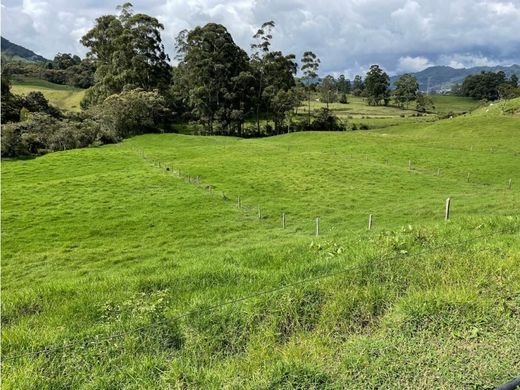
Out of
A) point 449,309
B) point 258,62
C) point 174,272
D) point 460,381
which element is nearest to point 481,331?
point 449,309

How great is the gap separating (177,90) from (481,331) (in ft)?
313

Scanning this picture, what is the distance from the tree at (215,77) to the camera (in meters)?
83.8

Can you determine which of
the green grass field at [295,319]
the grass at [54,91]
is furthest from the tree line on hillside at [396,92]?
the green grass field at [295,319]

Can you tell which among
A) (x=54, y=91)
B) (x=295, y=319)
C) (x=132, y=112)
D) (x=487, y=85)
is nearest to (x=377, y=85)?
(x=487, y=85)

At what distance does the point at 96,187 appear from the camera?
3881 cm

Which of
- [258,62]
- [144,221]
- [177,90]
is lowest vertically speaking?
[144,221]

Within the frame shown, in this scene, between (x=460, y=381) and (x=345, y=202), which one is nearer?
(x=460, y=381)

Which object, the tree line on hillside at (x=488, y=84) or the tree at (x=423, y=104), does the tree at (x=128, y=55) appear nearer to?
the tree at (x=423, y=104)

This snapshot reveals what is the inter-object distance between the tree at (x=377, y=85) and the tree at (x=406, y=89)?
3908mm

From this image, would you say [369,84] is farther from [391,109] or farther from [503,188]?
[503,188]

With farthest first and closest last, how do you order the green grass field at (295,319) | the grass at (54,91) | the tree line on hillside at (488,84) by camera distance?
the tree line on hillside at (488,84) < the grass at (54,91) < the green grass field at (295,319)

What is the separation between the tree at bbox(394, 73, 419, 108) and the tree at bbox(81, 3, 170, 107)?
272 ft

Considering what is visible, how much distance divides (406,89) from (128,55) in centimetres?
9406

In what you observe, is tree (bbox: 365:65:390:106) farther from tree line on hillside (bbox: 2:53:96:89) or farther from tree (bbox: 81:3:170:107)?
tree line on hillside (bbox: 2:53:96:89)
